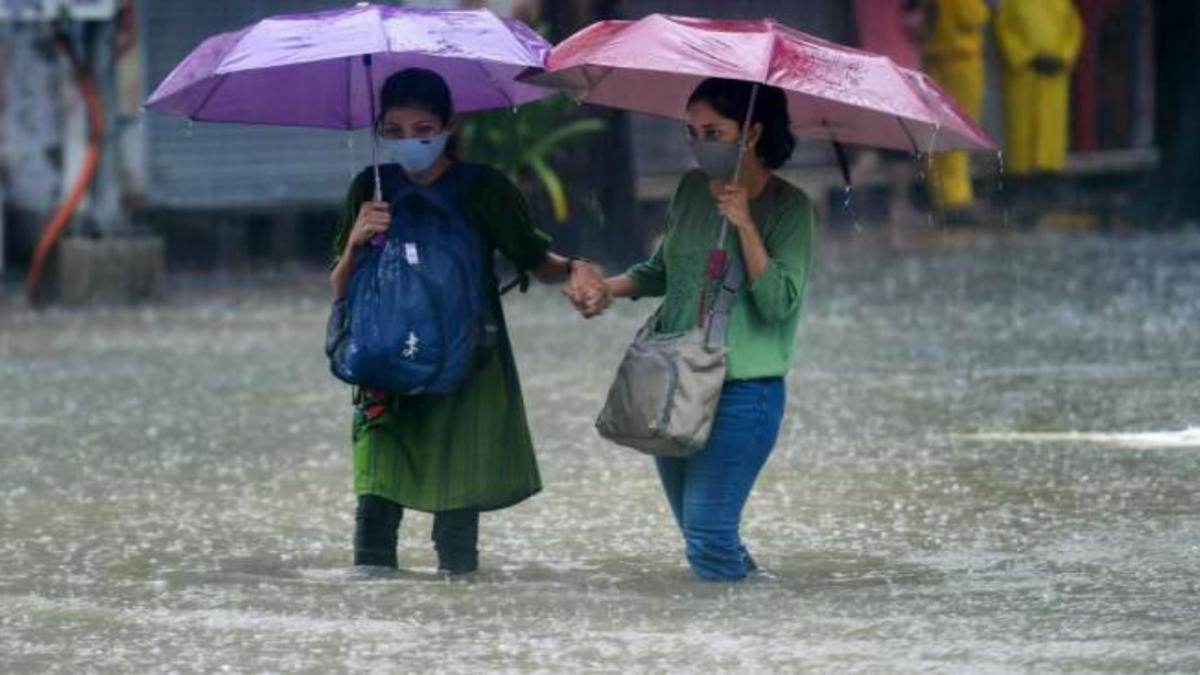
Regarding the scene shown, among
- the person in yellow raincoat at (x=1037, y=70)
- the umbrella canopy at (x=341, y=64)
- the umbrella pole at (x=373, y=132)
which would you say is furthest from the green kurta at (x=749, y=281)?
the person in yellow raincoat at (x=1037, y=70)

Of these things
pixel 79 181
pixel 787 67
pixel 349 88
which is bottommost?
pixel 79 181

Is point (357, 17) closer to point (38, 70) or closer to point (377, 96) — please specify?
point (377, 96)

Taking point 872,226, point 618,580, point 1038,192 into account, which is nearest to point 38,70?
point 872,226

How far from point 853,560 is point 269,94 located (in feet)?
6.41

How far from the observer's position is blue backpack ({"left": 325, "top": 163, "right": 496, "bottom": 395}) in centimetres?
764

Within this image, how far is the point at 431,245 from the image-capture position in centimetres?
771

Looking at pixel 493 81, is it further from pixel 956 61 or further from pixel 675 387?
pixel 956 61

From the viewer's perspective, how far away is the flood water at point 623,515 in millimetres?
6883

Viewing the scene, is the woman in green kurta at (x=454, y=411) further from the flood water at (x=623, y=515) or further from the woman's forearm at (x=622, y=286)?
the flood water at (x=623, y=515)

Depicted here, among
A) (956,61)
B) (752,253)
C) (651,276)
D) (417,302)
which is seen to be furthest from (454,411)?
(956,61)

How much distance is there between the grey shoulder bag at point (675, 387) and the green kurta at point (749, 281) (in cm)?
5

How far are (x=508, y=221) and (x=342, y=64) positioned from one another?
80 centimetres

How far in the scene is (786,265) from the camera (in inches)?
295

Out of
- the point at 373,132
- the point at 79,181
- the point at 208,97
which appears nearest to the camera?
the point at 373,132
